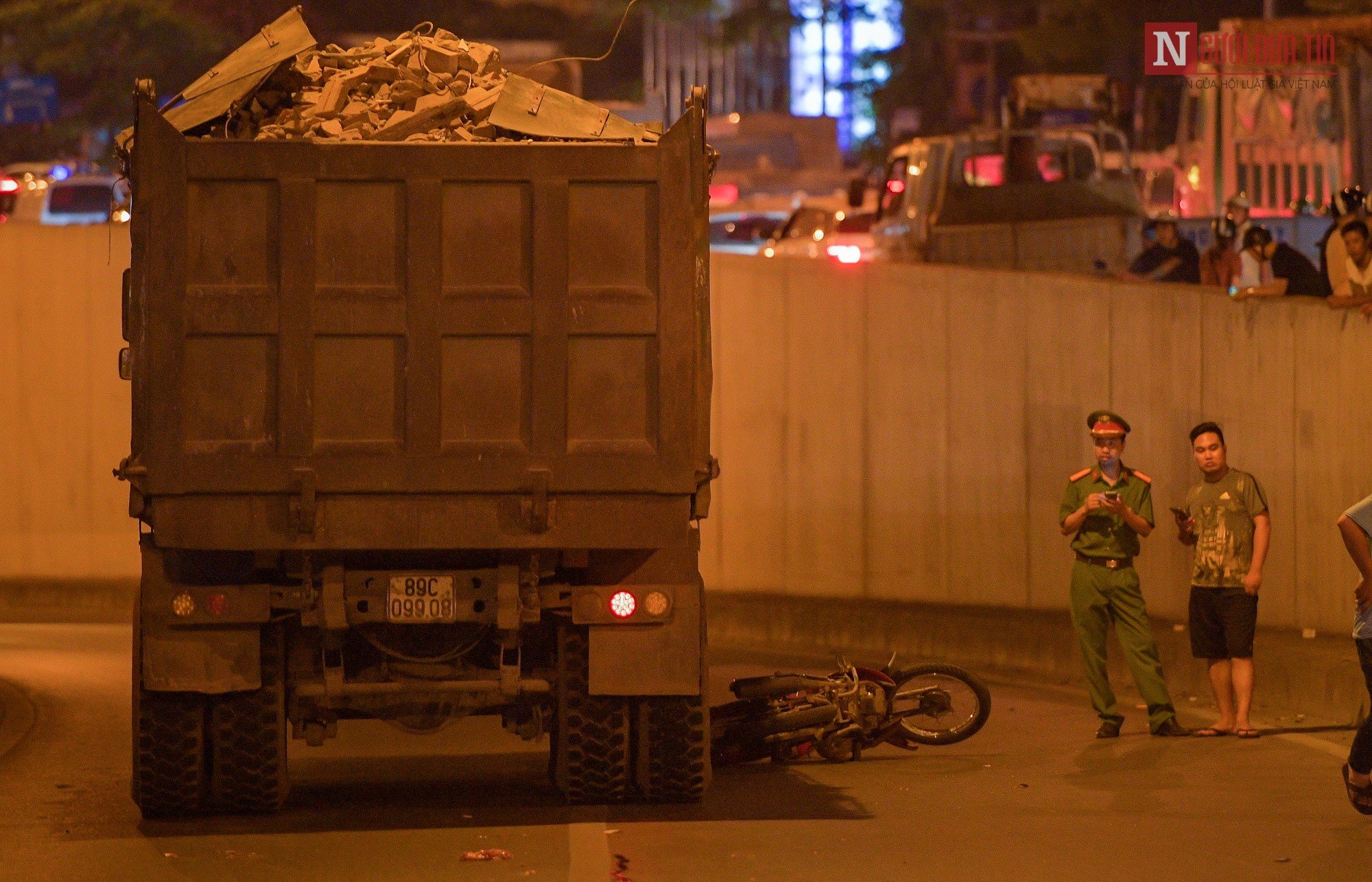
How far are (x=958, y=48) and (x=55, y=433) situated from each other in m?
43.1

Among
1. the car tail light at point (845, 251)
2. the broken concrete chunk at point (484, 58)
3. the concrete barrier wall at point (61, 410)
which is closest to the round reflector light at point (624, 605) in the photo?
the broken concrete chunk at point (484, 58)

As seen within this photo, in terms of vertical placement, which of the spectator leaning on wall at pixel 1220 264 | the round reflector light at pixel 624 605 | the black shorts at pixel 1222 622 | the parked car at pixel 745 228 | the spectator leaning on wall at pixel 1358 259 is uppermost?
the parked car at pixel 745 228

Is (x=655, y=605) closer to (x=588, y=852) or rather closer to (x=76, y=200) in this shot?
(x=588, y=852)

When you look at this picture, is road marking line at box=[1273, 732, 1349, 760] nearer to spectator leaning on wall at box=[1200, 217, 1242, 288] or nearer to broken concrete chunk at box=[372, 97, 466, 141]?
broken concrete chunk at box=[372, 97, 466, 141]

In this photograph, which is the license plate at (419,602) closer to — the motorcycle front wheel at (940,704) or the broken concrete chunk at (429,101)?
the broken concrete chunk at (429,101)

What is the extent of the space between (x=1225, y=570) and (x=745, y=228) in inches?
957

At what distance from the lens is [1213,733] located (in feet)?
38.3

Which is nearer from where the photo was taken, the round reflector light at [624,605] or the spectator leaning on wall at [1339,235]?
the round reflector light at [624,605]

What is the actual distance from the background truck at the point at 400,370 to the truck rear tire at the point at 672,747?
81 centimetres

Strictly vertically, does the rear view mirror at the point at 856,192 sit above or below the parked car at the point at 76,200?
below

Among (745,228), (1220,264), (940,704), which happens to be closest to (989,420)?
(1220,264)

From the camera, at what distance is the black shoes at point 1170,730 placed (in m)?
11.7

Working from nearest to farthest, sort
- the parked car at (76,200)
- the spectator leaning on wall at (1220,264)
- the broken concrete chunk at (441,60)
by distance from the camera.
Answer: the broken concrete chunk at (441,60) < the spectator leaning on wall at (1220,264) < the parked car at (76,200)

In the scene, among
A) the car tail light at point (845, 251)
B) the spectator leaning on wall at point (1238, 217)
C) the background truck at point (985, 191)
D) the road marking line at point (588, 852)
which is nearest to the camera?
the road marking line at point (588, 852)
